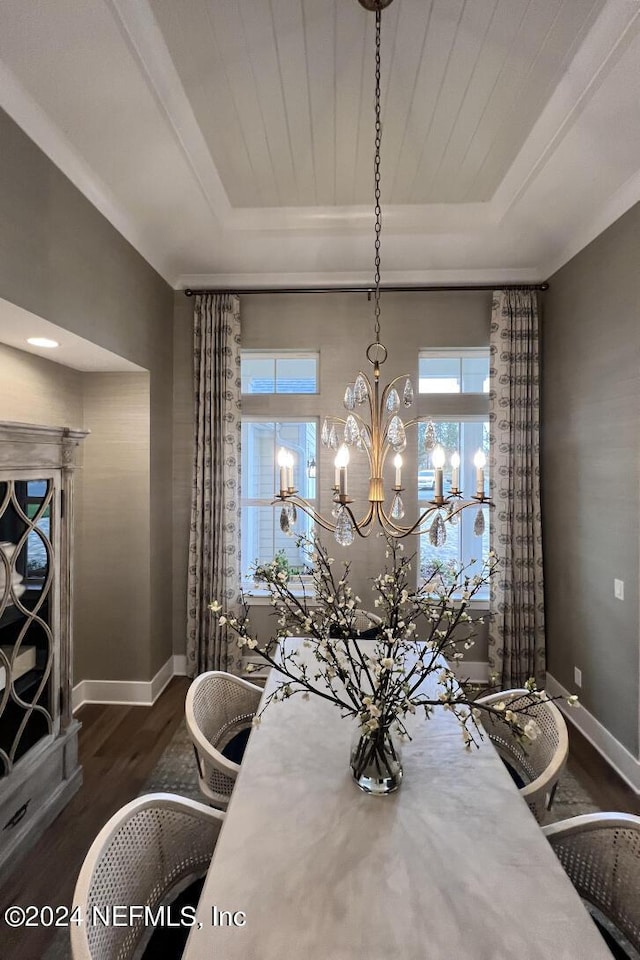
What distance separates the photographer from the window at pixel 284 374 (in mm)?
3465

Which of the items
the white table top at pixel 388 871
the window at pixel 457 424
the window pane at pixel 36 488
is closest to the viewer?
the white table top at pixel 388 871

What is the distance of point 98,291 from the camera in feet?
7.68

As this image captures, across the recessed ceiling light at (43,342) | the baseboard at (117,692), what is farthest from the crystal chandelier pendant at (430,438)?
the baseboard at (117,692)

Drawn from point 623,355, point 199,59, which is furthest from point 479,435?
point 199,59

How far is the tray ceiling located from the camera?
4.99ft

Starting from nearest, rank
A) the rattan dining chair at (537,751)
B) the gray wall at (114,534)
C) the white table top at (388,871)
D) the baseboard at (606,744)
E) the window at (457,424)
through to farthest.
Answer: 1. the white table top at (388,871)
2. the rattan dining chair at (537,751)
3. the baseboard at (606,744)
4. the gray wall at (114,534)
5. the window at (457,424)

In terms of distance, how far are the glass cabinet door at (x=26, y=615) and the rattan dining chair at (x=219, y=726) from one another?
81 centimetres

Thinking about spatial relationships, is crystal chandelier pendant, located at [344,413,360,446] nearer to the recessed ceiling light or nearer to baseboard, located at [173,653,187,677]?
the recessed ceiling light

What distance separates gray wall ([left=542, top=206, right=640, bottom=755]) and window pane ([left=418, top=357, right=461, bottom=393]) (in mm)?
615

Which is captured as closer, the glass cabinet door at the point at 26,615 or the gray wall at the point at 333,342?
the glass cabinet door at the point at 26,615

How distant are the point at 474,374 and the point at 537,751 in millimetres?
2568

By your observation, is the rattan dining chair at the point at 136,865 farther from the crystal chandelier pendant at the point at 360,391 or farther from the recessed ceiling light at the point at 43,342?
the recessed ceiling light at the point at 43,342

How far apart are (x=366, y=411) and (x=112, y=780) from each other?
8.83 ft

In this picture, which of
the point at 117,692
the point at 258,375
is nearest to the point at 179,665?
the point at 117,692
